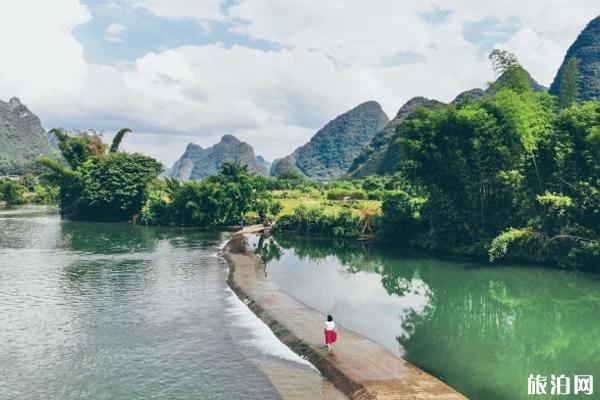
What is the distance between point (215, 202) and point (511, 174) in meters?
35.5

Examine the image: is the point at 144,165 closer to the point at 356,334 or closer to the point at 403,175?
the point at 403,175

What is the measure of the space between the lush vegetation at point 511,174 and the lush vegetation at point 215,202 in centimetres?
2650

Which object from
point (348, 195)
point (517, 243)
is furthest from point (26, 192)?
point (517, 243)

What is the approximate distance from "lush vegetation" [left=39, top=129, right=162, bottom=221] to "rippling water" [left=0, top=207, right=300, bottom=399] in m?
28.8

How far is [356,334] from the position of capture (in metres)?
19.2

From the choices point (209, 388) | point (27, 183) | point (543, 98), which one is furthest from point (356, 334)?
point (27, 183)

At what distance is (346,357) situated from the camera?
16.3 metres

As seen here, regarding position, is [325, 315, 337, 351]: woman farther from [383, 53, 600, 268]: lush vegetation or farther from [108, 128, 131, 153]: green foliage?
[108, 128, 131, 153]: green foliage

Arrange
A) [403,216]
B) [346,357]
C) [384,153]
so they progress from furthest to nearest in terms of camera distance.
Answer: [384,153]
[403,216]
[346,357]

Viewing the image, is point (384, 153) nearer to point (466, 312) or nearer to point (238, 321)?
point (466, 312)

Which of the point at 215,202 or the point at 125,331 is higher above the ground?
the point at 215,202

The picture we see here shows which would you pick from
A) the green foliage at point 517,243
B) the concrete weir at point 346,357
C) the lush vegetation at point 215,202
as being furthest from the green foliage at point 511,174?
the lush vegetation at point 215,202

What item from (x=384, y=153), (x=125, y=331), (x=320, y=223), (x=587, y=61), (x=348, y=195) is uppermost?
(x=587, y=61)

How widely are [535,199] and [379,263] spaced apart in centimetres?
1199
